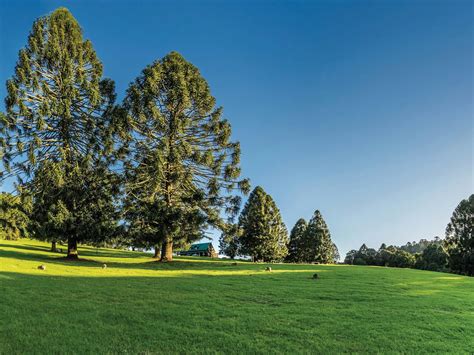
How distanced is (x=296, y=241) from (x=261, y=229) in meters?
12.5

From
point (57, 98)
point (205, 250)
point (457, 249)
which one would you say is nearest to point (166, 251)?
point (57, 98)

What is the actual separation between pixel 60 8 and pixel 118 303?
28.2 metres

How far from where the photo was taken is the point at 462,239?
144 feet

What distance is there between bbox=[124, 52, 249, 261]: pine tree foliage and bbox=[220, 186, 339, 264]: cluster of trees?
1550 cm

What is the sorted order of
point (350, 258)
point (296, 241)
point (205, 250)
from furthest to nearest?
point (350, 258) < point (205, 250) < point (296, 241)

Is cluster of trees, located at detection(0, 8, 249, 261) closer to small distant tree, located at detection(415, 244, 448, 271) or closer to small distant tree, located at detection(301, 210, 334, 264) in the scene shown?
small distant tree, located at detection(301, 210, 334, 264)

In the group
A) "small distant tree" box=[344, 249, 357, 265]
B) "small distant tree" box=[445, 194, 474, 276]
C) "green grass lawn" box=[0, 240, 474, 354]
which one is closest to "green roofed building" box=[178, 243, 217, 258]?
"small distant tree" box=[344, 249, 357, 265]

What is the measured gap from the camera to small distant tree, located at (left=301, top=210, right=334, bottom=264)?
51812 mm

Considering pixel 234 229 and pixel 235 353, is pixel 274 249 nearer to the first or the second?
pixel 234 229

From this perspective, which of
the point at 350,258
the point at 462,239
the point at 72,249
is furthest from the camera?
the point at 350,258

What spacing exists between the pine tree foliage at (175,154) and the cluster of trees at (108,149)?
0.27 ft

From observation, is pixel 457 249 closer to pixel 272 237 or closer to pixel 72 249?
pixel 272 237

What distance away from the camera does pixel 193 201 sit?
82.6ft

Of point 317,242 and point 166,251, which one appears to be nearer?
point 166,251
